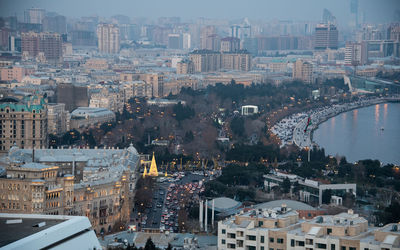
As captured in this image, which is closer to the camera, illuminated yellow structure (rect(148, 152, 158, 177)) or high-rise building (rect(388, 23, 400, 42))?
illuminated yellow structure (rect(148, 152, 158, 177))

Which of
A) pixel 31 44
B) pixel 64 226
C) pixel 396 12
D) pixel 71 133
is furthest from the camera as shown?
pixel 396 12

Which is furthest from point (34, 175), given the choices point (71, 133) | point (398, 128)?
point (398, 128)

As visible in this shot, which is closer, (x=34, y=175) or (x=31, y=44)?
(x=34, y=175)

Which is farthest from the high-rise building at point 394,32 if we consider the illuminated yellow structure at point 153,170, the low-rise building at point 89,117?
the illuminated yellow structure at point 153,170

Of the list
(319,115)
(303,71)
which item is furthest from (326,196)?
(303,71)

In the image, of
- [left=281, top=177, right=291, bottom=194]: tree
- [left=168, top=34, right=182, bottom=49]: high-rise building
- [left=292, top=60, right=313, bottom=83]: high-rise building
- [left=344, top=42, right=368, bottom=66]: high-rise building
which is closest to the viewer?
[left=281, top=177, right=291, bottom=194]: tree

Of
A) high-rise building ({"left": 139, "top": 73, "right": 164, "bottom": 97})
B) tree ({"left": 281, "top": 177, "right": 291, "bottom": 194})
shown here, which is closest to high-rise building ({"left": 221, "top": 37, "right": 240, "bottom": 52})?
high-rise building ({"left": 139, "top": 73, "right": 164, "bottom": 97})

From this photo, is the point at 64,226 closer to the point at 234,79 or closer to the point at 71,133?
the point at 71,133

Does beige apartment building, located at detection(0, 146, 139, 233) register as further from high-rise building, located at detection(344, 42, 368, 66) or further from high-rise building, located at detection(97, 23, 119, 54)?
high-rise building, located at detection(97, 23, 119, 54)
